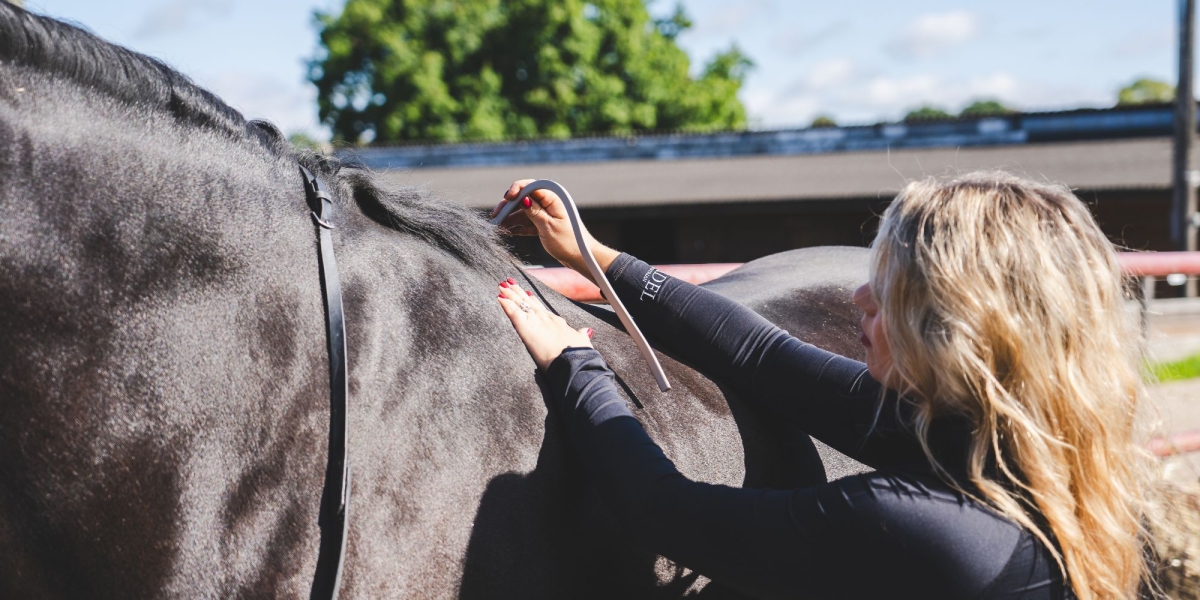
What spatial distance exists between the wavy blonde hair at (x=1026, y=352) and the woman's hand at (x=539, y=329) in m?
0.55

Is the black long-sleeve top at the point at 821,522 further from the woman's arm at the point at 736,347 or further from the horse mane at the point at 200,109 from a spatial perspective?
the horse mane at the point at 200,109

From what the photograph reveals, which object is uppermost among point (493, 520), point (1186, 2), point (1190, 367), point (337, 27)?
point (337, 27)

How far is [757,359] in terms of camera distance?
1.87m

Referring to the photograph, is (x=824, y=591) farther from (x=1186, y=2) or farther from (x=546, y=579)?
(x=1186, y=2)

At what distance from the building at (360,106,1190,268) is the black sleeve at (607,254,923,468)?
1195 cm

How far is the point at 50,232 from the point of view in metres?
1.23

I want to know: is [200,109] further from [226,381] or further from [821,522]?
[821,522]

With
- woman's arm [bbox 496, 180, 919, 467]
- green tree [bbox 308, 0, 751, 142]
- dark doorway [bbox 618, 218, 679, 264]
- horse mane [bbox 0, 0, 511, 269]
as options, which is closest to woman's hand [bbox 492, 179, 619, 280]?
woman's arm [bbox 496, 180, 919, 467]

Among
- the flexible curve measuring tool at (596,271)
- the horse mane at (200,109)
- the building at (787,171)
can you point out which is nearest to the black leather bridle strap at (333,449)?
the horse mane at (200,109)

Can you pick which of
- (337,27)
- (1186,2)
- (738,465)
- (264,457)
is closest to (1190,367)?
(1186,2)

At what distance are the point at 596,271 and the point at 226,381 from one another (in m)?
0.73

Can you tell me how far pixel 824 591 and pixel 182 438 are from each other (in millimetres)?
942

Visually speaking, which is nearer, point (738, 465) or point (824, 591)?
point (824, 591)

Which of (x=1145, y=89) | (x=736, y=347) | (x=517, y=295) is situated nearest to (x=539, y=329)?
(x=517, y=295)
